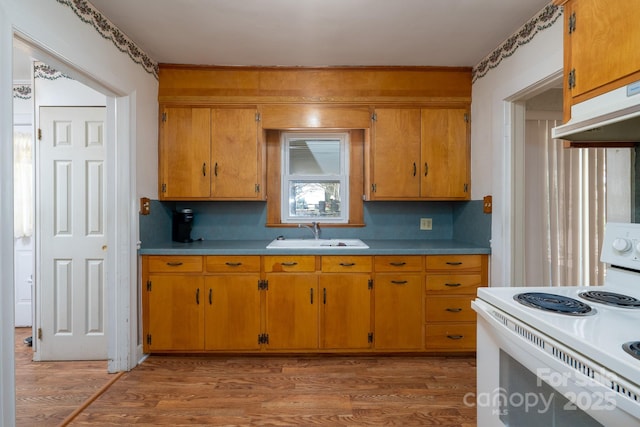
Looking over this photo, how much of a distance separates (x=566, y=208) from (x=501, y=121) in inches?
38.9

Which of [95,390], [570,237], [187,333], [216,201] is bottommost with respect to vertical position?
[95,390]

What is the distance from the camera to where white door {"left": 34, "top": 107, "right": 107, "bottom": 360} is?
2475 millimetres

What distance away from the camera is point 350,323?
245 centimetres

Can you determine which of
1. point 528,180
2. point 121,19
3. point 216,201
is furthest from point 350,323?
point 121,19

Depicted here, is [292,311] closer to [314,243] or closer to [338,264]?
[338,264]

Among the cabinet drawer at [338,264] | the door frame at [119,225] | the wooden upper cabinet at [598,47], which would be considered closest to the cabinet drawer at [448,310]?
the cabinet drawer at [338,264]

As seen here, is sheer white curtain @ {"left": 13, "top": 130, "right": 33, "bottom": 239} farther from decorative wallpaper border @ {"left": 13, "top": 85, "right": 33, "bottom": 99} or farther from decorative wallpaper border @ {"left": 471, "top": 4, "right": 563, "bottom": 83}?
decorative wallpaper border @ {"left": 471, "top": 4, "right": 563, "bottom": 83}

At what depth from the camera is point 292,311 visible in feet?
8.02

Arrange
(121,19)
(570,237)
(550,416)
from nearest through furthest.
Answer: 1. (550,416)
2. (121,19)
3. (570,237)

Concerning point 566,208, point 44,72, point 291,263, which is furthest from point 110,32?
point 566,208

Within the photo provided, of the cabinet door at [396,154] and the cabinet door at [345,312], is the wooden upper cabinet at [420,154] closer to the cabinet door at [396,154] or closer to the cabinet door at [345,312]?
the cabinet door at [396,154]

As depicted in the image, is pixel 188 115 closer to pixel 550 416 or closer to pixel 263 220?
pixel 263 220

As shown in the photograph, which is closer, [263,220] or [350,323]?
[350,323]

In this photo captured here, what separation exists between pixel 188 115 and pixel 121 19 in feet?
2.58
